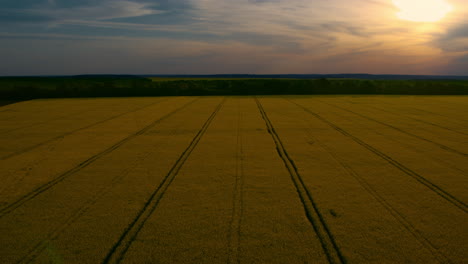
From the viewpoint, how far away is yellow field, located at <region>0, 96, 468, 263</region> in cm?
450

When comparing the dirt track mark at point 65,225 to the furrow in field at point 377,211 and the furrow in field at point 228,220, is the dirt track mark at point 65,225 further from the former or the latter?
the furrow in field at point 377,211

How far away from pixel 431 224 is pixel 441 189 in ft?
6.65

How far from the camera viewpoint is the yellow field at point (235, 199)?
4504 millimetres

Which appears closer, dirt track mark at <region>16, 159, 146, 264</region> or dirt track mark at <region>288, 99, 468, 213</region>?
dirt track mark at <region>16, 159, 146, 264</region>

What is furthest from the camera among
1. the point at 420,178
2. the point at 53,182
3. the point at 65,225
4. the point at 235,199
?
the point at 420,178

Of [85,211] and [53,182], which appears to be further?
[53,182]

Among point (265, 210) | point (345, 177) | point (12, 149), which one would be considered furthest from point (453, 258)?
point (12, 149)

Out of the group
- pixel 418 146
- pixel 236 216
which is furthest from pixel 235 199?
pixel 418 146

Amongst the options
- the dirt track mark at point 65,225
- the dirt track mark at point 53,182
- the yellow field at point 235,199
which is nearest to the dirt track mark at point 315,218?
the yellow field at point 235,199

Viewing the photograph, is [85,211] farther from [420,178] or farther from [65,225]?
[420,178]

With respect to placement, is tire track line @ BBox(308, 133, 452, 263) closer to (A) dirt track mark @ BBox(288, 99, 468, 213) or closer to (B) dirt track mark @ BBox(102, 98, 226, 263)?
(A) dirt track mark @ BBox(288, 99, 468, 213)

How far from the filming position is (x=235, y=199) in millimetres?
6270

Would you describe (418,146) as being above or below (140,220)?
above

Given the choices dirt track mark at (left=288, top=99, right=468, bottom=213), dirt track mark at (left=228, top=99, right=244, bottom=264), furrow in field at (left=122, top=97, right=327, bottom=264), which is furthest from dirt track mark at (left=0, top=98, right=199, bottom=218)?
dirt track mark at (left=288, top=99, right=468, bottom=213)
